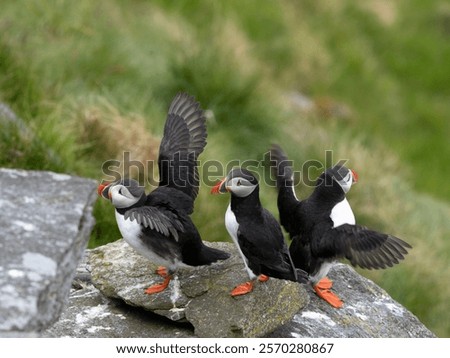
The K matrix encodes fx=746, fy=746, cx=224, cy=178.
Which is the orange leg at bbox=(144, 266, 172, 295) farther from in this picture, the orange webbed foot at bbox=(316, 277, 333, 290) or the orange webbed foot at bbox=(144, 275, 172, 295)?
the orange webbed foot at bbox=(316, 277, 333, 290)

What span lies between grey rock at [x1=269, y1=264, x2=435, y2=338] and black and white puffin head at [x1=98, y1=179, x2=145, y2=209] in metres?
1.24

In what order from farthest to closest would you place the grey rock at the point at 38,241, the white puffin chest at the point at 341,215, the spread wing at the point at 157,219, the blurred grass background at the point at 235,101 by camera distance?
the blurred grass background at the point at 235,101 → the white puffin chest at the point at 341,215 → the spread wing at the point at 157,219 → the grey rock at the point at 38,241

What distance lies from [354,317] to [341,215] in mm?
731

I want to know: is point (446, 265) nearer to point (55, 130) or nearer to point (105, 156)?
point (105, 156)

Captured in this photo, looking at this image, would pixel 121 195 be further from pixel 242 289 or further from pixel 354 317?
pixel 354 317

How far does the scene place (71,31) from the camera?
35.2 feet

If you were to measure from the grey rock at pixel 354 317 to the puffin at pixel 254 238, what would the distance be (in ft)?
1.18

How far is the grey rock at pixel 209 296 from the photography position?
4.61 m

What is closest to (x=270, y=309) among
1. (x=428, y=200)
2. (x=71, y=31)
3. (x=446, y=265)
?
(x=446, y=265)

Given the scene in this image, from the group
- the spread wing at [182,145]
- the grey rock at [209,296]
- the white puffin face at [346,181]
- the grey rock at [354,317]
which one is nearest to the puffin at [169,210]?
the spread wing at [182,145]

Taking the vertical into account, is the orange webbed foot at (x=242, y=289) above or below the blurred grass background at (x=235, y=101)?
below

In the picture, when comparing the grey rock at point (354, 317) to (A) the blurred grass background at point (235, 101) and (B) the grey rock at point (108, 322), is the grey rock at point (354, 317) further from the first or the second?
(A) the blurred grass background at point (235, 101)

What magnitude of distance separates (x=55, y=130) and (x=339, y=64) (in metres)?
11.1

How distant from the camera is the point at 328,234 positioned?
4980 millimetres
